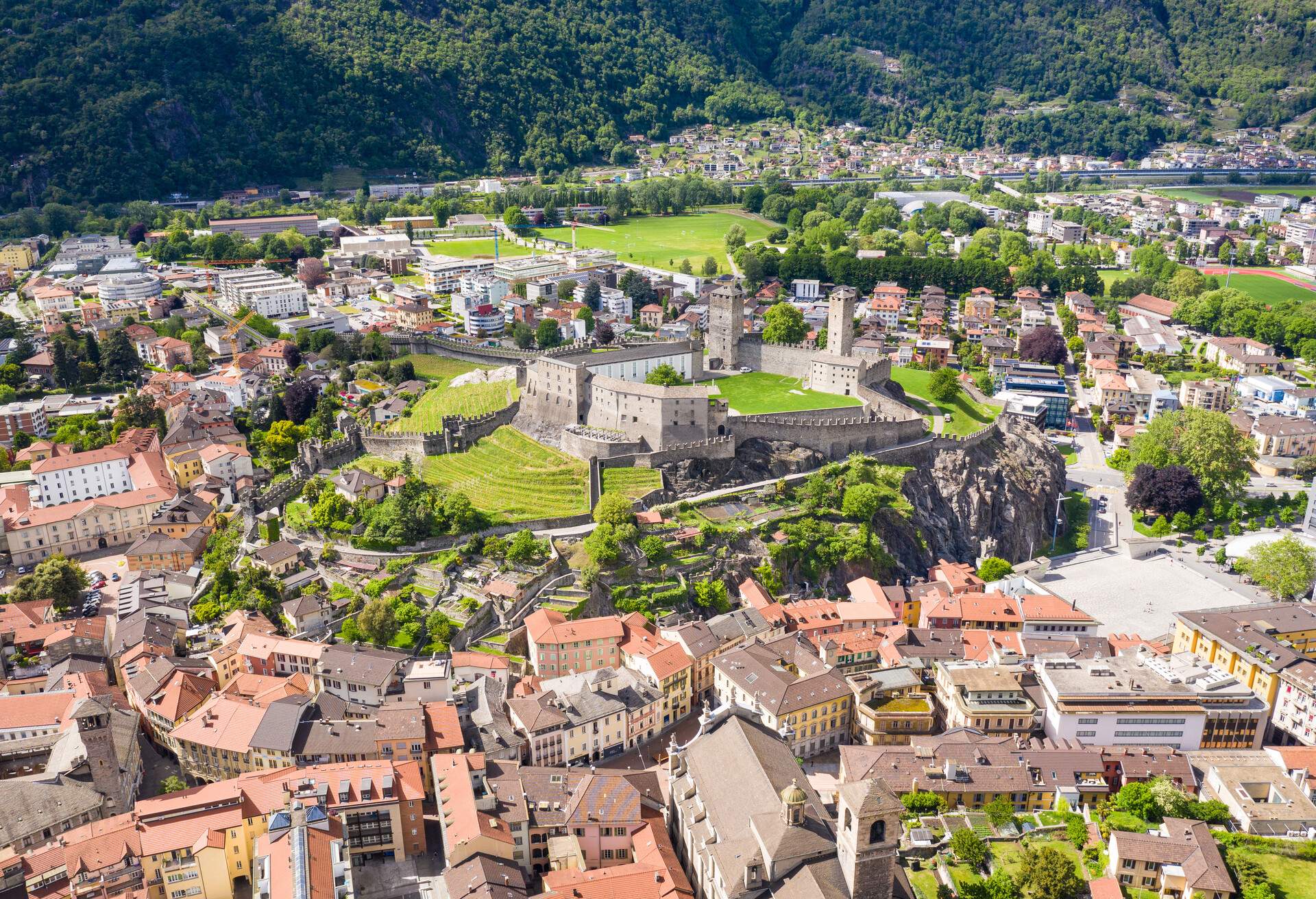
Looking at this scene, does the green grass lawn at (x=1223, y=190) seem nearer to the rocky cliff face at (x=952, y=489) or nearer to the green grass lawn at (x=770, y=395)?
the rocky cliff face at (x=952, y=489)

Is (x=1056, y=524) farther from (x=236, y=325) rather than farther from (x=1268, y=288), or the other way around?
(x=236, y=325)

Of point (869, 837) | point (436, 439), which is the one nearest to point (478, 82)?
point (436, 439)

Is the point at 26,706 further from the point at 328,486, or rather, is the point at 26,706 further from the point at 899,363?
the point at 899,363

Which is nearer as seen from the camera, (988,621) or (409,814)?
(409,814)

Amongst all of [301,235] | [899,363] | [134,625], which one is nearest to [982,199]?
[899,363]

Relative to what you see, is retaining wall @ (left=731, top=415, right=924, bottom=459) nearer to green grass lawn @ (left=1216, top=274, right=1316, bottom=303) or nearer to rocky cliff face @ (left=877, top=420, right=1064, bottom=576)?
rocky cliff face @ (left=877, top=420, right=1064, bottom=576)

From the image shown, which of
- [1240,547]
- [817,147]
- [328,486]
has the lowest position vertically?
[1240,547]

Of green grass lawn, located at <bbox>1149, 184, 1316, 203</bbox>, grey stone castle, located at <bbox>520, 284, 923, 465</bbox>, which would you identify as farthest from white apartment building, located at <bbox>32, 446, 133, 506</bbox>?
green grass lawn, located at <bbox>1149, 184, 1316, 203</bbox>
